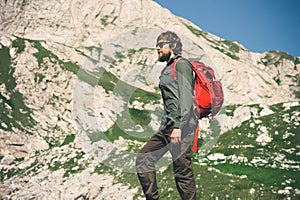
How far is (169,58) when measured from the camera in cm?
834

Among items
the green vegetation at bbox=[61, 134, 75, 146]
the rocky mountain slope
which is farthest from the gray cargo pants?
the green vegetation at bbox=[61, 134, 75, 146]

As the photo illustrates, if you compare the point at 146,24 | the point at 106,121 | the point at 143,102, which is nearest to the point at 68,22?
the point at 146,24

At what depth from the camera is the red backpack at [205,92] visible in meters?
7.81

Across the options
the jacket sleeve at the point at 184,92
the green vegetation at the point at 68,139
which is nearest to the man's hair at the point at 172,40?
the jacket sleeve at the point at 184,92

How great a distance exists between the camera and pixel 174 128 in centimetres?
748

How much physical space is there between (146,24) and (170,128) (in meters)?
111

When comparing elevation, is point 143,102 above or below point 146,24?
below

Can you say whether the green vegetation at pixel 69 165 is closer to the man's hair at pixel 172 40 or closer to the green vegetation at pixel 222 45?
the man's hair at pixel 172 40

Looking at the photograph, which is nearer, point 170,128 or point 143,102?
point 170,128

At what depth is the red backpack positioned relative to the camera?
7.81 meters

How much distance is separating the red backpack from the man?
0.77ft

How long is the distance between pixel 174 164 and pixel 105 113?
5074 cm

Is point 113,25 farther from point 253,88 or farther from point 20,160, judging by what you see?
point 20,160

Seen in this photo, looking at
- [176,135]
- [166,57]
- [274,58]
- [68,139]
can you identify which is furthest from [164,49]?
[274,58]
